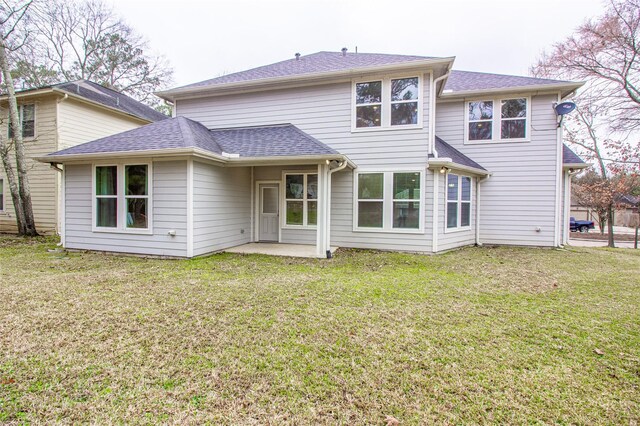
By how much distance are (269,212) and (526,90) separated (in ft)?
28.2

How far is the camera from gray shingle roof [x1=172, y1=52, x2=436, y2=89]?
8.64 meters

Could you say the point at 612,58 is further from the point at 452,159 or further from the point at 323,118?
the point at 323,118

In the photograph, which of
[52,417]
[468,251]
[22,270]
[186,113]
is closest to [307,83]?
[186,113]

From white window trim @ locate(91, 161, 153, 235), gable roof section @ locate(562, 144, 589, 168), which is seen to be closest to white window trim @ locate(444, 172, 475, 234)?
gable roof section @ locate(562, 144, 589, 168)

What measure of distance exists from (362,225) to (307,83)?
14.5 ft

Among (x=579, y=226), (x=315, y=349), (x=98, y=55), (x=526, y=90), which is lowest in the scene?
(x=315, y=349)

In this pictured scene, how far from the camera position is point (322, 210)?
7.66m

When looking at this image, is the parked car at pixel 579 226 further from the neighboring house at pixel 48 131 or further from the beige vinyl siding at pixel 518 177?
the neighboring house at pixel 48 131

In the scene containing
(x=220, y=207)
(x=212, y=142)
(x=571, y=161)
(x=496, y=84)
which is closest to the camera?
(x=220, y=207)

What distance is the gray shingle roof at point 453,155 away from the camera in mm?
8532

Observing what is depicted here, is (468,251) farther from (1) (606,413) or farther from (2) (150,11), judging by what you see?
(2) (150,11)

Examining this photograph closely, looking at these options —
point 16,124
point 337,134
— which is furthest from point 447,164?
point 16,124

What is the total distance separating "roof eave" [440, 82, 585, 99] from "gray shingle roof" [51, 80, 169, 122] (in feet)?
41.9

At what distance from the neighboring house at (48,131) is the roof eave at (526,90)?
12930mm
